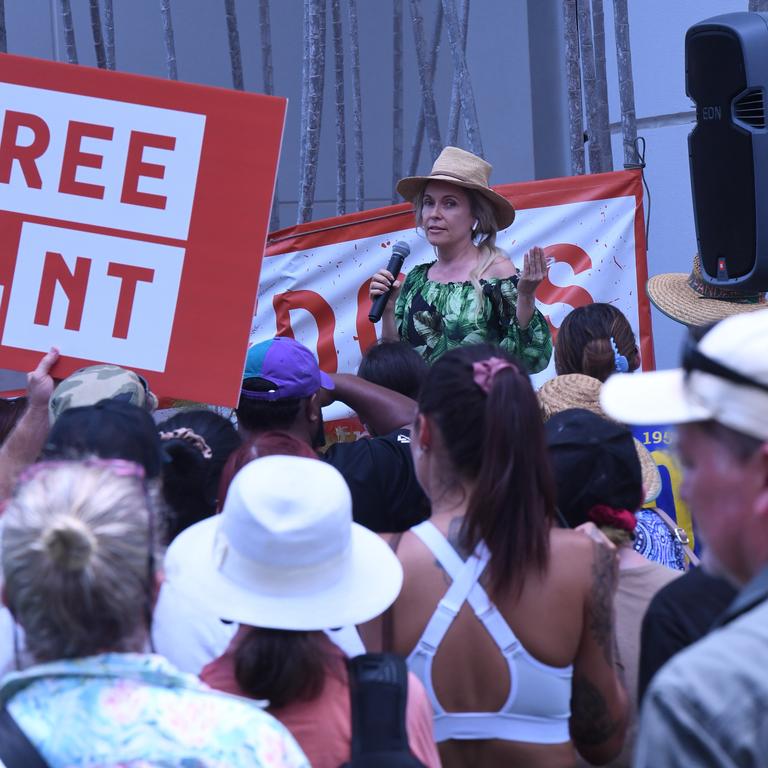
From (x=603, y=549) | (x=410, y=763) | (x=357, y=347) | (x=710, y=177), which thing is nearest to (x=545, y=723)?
(x=603, y=549)

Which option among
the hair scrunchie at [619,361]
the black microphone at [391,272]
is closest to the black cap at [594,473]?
the hair scrunchie at [619,361]

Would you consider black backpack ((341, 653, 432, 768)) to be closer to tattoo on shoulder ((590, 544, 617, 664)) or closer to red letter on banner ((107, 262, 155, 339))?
tattoo on shoulder ((590, 544, 617, 664))

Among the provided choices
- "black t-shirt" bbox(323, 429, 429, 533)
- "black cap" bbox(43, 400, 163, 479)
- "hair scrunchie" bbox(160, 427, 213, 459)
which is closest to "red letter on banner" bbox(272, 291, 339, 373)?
"black t-shirt" bbox(323, 429, 429, 533)

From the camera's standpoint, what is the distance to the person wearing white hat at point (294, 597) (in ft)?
5.25

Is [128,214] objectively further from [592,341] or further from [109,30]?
[109,30]

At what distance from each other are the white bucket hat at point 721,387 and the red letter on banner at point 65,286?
2219 millimetres

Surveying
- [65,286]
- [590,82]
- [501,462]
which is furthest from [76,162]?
[590,82]

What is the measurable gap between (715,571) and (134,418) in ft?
3.98

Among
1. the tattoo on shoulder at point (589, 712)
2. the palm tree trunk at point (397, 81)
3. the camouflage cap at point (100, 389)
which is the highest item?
the palm tree trunk at point (397, 81)

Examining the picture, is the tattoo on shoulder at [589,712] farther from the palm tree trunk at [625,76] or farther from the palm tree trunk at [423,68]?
the palm tree trunk at [423,68]

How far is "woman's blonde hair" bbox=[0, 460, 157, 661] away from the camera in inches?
52.6

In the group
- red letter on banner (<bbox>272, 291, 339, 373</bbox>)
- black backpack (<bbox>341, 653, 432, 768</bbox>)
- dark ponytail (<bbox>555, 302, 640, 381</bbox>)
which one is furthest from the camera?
red letter on banner (<bbox>272, 291, 339, 373</bbox>)

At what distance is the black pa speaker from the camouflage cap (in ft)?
6.07

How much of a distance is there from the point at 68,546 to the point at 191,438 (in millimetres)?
1263
